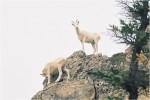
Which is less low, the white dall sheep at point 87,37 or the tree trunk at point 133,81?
the white dall sheep at point 87,37

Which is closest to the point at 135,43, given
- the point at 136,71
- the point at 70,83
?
the point at 136,71

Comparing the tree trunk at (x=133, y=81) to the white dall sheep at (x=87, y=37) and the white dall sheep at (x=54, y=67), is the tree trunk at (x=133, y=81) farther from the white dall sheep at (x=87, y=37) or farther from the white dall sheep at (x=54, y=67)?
the white dall sheep at (x=87, y=37)

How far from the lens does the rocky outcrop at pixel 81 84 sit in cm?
4512

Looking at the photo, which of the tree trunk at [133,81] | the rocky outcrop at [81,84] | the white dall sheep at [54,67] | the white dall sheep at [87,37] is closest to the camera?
the tree trunk at [133,81]

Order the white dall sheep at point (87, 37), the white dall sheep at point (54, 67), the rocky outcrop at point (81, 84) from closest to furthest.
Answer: the rocky outcrop at point (81, 84)
the white dall sheep at point (54, 67)
the white dall sheep at point (87, 37)

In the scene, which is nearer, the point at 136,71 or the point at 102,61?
the point at 136,71

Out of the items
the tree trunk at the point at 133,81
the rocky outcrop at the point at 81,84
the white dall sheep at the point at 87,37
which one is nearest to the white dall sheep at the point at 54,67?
the rocky outcrop at the point at 81,84

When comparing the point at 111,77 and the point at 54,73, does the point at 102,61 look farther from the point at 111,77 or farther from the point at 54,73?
the point at 111,77

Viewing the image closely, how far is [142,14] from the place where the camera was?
3750cm

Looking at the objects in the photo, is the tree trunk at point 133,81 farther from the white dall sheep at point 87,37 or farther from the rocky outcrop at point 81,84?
the white dall sheep at point 87,37

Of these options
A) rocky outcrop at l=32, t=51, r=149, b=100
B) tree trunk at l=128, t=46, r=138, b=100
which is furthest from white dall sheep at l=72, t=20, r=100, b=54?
tree trunk at l=128, t=46, r=138, b=100

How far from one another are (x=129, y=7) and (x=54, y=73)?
1102 cm

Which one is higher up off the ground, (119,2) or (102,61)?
(119,2)

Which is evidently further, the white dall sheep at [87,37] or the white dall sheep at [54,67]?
the white dall sheep at [87,37]
